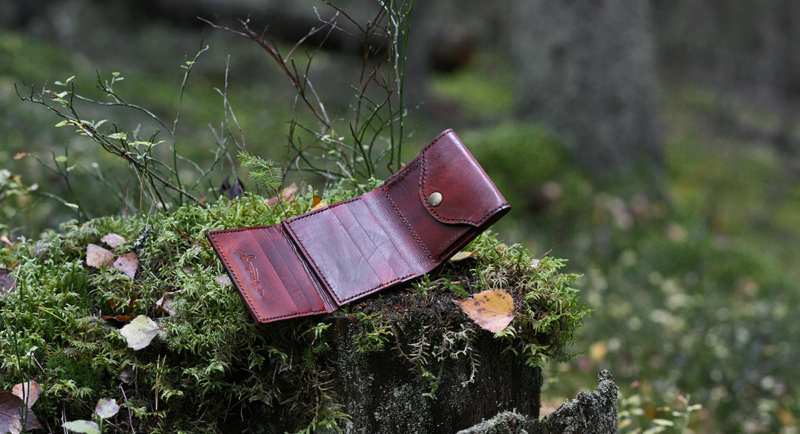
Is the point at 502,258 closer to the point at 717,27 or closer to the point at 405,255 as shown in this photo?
the point at 405,255

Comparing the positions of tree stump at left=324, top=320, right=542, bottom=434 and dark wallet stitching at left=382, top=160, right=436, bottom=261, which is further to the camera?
dark wallet stitching at left=382, top=160, right=436, bottom=261

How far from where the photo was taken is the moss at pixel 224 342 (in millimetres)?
1521

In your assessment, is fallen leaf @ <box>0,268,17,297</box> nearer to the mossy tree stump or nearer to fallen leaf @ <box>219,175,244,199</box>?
fallen leaf @ <box>219,175,244,199</box>

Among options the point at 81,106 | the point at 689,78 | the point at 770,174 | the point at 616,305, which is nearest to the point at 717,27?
the point at 689,78

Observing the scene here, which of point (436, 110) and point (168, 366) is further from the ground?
point (436, 110)

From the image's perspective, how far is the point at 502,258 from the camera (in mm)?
1831

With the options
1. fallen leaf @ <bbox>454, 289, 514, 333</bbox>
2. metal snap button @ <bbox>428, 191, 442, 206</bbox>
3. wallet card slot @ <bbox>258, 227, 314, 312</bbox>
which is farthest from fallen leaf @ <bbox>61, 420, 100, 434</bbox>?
metal snap button @ <bbox>428, 191, 442, 206</bbox>

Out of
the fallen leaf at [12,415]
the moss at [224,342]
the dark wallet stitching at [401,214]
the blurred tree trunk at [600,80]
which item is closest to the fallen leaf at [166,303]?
the moss at [224,342]

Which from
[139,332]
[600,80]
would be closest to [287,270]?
[139,332]

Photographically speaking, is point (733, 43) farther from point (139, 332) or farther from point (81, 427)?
point (81, 427)

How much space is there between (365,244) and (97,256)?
1055 mm

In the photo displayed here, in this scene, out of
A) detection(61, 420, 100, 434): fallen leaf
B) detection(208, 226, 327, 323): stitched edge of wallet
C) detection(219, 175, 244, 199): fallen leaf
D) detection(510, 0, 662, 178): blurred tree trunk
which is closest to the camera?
detection(61, 420, 100, 434): fallen leaf

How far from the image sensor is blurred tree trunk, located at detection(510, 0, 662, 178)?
5.87 meters

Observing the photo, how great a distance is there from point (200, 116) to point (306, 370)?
275 inches
